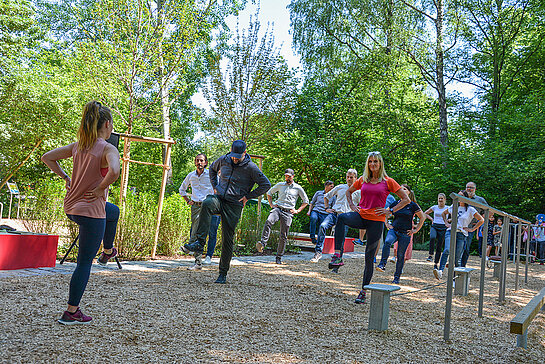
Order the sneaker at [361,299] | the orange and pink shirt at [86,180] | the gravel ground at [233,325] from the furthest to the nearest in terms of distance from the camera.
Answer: the sneaker at [361,299]
the orange and pink shirt at [86,180]
the gravel ground at [233,325]

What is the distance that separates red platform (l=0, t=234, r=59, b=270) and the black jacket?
2.46 meters

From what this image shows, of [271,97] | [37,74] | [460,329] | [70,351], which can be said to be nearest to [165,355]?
[70,351]

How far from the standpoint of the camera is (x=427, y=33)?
2656 centimetres

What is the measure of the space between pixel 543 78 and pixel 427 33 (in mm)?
6394

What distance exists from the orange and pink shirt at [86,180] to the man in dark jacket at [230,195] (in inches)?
107

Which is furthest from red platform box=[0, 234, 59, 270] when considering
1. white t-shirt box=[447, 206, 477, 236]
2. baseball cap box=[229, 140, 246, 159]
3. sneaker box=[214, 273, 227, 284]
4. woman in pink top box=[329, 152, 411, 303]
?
white t-shirt box=[447, 206, 477, 236]

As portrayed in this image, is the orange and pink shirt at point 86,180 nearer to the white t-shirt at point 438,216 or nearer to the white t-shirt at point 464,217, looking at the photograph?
the white t-shirt at point 464,217

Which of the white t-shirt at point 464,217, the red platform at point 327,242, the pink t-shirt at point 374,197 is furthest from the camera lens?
the red platform at point 327,242

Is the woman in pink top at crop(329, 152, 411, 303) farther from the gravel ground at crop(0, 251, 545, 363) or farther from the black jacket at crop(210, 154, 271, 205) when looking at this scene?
the black jacket at crop(210, 154, 271, 205)

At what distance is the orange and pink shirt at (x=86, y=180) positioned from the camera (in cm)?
372

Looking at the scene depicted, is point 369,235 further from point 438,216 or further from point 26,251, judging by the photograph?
point 438,216

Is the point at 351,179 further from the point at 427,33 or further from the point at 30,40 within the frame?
the point at 427,33

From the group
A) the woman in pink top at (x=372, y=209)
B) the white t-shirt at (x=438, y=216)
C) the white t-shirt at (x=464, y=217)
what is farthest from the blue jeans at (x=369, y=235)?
the white t-shirt at (x=438, y=216)

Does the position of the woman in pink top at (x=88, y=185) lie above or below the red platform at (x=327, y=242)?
above
